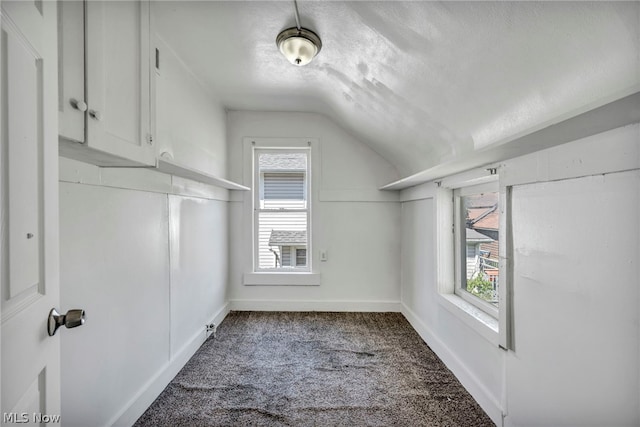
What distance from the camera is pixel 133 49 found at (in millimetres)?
1039

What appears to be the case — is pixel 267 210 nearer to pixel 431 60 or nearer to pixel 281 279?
pixel 281 279

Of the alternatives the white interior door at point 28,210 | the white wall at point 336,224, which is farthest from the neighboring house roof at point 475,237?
the white interior door at point 28,210

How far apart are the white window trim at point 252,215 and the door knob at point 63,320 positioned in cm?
243

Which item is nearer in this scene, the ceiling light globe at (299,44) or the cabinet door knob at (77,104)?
the cabinet door knob at (77,104)

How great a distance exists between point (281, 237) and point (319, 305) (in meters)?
0.89

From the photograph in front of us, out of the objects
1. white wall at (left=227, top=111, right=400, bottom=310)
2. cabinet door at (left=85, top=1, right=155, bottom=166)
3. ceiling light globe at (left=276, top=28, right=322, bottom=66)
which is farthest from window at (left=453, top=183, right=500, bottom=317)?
cabinet door at (left=85, top=1, right=155, bottom=166)

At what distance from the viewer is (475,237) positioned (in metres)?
2.01

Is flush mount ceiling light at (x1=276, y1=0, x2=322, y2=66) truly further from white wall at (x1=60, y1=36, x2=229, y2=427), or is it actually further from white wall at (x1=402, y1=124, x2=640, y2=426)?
white wall at (x1=402, y1=124, x2=640, y2=426)

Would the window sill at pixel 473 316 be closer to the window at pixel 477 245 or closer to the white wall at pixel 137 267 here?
the window at pixel 477 245

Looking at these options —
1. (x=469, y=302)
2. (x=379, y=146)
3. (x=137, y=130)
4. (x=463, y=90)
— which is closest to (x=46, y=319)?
(x=137, y=130)

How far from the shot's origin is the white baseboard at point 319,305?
10.1 feet

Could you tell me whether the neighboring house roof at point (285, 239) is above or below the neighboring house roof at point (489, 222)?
below

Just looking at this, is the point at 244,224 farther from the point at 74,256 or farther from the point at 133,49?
the point at 133,49

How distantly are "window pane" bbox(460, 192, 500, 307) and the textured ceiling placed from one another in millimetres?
422
